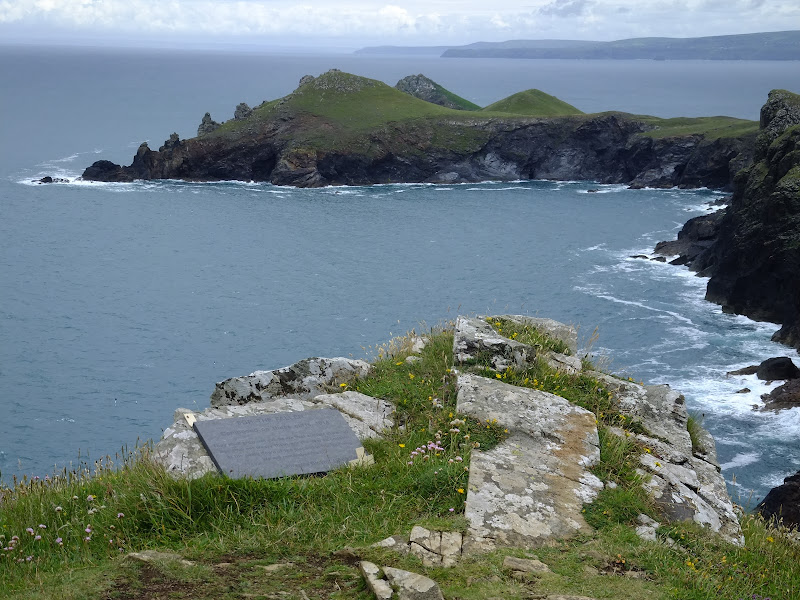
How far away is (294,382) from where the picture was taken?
41.3ft

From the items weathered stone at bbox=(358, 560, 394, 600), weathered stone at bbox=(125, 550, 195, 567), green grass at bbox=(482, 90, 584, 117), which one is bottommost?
weathered stone at bbox=(125, 550, 195, 567)

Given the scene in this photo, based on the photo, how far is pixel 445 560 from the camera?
7344 millimetres

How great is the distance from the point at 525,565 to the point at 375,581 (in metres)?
1.52

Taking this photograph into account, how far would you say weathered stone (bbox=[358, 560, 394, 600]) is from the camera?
6.44 metres

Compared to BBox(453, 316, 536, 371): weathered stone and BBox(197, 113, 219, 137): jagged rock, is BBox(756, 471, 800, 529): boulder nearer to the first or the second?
BBox(453, 316, 536, 371): weathered stone

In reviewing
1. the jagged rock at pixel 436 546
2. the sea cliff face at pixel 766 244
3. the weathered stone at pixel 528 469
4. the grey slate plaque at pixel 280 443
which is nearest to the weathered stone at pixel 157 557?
the grey slate plaque at pixel 280 443

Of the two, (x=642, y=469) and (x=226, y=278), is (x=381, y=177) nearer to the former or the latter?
(x=226, y=278)

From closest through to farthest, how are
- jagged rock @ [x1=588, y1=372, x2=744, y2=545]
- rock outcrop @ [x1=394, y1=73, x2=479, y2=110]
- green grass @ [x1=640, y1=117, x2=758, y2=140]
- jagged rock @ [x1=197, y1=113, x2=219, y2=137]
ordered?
jagged rock @ [x1=588, y1=372, x2=744, y2=545]
green grass @ [x1=640, y1=117, x2=758, y2=140]
jagged rock @ [x1=197, y1=113, x2=219, y2=137]
rock outcrop @ [x1=394, y1=73, x2=479, y2=110]

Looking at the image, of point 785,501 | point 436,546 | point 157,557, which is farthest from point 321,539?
point 785,501

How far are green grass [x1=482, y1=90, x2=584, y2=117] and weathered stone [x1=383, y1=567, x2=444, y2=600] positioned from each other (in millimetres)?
123297

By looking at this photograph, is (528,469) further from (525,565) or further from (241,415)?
(241,415)

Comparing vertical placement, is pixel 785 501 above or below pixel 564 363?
below

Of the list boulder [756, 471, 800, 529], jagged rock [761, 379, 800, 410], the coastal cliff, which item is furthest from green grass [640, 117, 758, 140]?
boulder [756, 471, 800, 529]

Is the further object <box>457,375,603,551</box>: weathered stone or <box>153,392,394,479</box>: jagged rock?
<box>153,392,394,479</box>: jagged rock
